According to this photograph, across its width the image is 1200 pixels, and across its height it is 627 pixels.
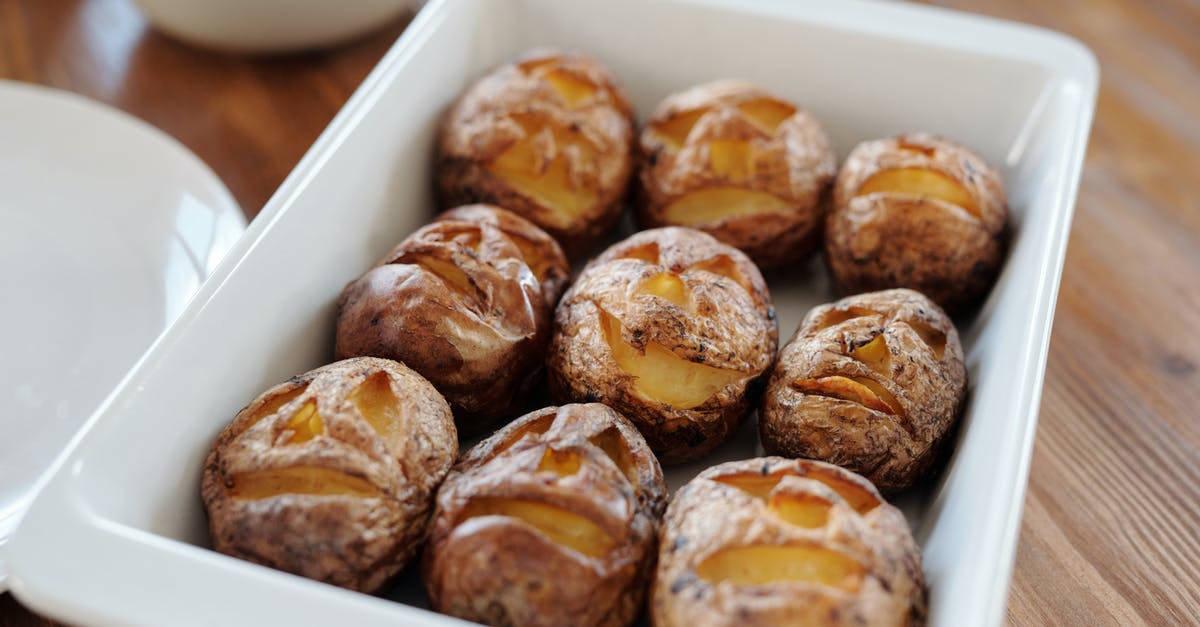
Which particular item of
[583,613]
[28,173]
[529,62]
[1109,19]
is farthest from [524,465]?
[1109,19]

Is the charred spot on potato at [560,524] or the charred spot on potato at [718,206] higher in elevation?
the charred spot on potato at [718,206]

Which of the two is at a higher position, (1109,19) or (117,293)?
(1109,19)

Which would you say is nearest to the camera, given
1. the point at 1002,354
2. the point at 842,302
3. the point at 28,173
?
the point at 1002,354

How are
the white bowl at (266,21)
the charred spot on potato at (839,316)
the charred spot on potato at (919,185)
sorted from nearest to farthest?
the charred spot on potato at (839,316)
the charred spot on potato at (919,185)
the white bowl at (266,21)

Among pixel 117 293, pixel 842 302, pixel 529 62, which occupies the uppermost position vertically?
pixel 529 62

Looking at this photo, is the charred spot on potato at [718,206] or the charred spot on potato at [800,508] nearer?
the charred spot on potato at [800,508]

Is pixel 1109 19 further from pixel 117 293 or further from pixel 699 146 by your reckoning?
pixel 117 293

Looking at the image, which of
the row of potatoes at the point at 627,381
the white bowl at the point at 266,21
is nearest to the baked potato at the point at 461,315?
the row of potatoes at the point at 627,381

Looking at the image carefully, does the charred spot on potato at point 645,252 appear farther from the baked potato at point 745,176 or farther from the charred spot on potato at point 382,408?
the charred spot on potato at point 382,408
